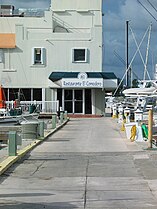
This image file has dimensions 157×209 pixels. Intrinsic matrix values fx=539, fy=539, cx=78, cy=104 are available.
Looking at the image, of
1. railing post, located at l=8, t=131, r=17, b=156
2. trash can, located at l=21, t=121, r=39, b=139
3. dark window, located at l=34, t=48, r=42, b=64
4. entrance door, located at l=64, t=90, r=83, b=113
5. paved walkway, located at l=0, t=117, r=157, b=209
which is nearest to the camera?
paved walkway, located at l=0, t=117, r=157, b=209

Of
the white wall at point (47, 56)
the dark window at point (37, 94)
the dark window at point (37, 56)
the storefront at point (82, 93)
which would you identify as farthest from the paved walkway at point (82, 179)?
the dark window at point (37, 56)

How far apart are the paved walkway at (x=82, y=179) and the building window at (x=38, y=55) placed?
3048 cm

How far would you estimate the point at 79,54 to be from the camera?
51594 millimetres

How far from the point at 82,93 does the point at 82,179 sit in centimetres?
3804

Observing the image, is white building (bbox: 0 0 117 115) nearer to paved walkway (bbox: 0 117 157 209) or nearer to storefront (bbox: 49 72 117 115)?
storefront (bbox: 49 72 117 115)

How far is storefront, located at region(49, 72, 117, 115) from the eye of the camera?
163 feet

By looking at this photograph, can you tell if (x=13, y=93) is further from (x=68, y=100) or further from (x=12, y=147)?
(x=12, y=147)

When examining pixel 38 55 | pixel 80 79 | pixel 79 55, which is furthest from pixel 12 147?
pixel 38 55

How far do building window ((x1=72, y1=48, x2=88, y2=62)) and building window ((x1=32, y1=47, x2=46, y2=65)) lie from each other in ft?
9.44

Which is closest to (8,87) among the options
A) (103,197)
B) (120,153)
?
A: (120,153)

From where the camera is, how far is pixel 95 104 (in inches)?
2016

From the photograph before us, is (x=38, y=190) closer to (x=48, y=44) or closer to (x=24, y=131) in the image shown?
(x=24, y=131)

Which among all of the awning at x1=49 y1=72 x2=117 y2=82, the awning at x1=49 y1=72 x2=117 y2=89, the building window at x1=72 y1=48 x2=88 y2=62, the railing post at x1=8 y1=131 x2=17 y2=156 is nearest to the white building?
the building window at x1=72 y1=48 x2=88 y2=62

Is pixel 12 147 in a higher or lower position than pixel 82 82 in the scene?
lower
